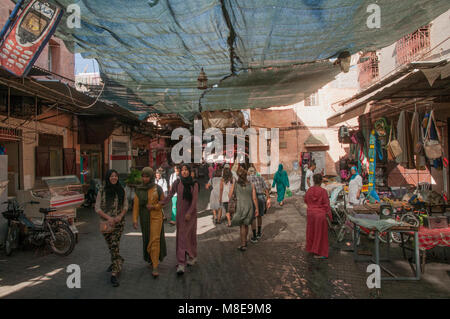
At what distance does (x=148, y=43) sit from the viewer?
503cm

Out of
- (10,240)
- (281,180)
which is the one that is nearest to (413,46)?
(281,180)

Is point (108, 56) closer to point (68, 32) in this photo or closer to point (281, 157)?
point (68, 32)

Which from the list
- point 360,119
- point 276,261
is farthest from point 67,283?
point 360,119

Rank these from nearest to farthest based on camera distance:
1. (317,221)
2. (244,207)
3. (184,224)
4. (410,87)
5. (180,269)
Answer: (180,269)
(184,224)
(317,221)
(244,207)
(410,87)

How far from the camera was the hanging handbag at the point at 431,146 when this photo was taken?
6266 mm

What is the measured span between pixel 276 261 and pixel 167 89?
535 centimetres

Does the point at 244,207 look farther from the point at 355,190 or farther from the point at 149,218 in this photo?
the point at 355,190

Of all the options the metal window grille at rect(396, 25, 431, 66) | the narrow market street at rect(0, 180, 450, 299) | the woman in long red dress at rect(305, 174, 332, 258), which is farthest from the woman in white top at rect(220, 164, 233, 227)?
the metal window grille at rect(396, 25, 431, 66)

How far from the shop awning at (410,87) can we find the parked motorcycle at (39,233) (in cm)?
733

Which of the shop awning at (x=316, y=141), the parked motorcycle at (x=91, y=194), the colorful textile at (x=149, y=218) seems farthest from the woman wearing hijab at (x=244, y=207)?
→ the shop awning at (x=316, y=141)

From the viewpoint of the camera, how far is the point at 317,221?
5.57 m

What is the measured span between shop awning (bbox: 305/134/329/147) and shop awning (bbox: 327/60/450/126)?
7.25 meters

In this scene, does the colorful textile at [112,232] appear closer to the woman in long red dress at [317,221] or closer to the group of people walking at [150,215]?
the group of people walking at [150,215]

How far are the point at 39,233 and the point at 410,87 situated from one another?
8751 millimetres
